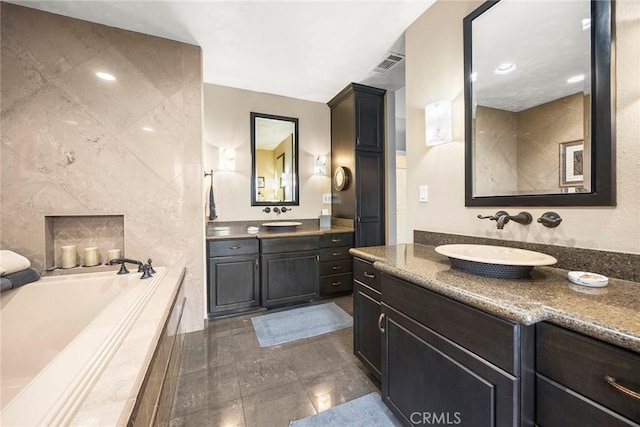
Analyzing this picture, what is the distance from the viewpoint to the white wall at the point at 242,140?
305 cm

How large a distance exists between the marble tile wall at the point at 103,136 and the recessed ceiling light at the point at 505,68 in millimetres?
2326

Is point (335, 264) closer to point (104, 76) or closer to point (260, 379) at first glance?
point (260, 379)

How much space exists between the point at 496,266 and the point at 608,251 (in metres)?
0.44

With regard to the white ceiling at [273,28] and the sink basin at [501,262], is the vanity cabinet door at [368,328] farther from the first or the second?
the white ceiling at [273,28]

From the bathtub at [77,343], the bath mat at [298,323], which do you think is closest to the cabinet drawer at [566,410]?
the bathtub at [77,343]

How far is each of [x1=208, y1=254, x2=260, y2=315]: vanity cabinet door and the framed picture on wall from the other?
8.16 ft

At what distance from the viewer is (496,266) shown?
1029mm

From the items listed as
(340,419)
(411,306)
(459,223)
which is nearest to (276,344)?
(340,419)

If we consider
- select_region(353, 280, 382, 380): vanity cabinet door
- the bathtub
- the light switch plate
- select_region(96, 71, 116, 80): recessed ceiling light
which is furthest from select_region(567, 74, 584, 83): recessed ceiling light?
select_region(96, 71, 116, 80): recessed ceiling light

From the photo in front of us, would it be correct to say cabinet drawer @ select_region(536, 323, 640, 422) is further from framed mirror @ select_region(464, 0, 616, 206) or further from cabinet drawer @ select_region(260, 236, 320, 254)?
cabinet drawer @ select_region(260, 236, 320, 254)

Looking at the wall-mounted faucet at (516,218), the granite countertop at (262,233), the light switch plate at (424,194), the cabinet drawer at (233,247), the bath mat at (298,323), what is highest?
the light switch plate at (424,194)

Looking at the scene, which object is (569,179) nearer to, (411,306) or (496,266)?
(496,266)

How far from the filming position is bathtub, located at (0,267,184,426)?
69 cm

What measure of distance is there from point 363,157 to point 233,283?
2.15 meters
